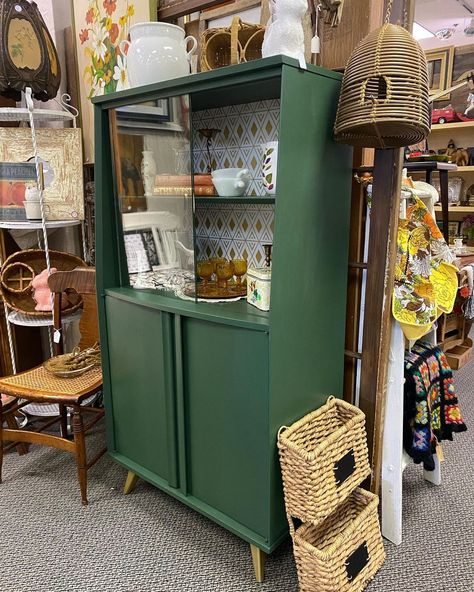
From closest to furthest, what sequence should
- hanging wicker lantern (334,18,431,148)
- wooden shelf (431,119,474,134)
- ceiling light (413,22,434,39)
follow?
hanging wicker lantern (334,18,431,148) < wooden shelf (431,119,474,134) < ceiling light (413,22,434,39)

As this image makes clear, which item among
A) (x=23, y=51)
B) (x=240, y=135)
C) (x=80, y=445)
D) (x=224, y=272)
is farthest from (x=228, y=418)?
(x=23, y=51)

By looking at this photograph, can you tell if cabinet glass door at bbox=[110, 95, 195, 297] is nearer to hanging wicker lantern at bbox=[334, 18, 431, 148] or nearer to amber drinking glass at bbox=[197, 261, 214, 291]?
amber drinking glass at bbox=[197, 261, 214, 291]

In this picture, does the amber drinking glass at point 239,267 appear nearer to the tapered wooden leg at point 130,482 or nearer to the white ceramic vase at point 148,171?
the white ceramic vase at point 148,171

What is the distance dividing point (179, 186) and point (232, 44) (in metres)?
0.51

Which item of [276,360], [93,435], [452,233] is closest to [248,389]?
[276,360]

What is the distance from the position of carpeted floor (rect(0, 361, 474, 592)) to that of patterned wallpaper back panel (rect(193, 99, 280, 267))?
Answer: 1.11 m

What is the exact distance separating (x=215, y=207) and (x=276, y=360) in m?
0.90

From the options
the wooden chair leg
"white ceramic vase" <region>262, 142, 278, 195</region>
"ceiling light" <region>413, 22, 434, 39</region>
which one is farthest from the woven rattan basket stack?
"ceiling light" <region>413, 22, 434, 39</region>

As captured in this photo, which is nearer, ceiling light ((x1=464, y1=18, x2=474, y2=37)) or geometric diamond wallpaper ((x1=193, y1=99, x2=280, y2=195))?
geometric diamond wallpaper ((x1=193, y1=99, x2=280, y2=195))

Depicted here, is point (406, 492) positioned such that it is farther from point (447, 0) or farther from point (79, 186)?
point (447, 0)

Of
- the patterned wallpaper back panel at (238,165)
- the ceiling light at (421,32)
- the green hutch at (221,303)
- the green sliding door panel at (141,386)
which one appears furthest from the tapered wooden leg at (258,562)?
the ceiling light at (421,32)

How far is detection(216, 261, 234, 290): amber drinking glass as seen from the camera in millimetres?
1925

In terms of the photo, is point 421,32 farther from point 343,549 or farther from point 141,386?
point 343,549

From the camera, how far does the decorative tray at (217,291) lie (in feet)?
5.86
